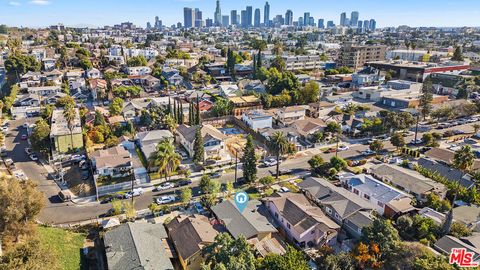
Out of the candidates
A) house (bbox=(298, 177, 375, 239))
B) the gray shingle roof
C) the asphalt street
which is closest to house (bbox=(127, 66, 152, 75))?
the asphalt street

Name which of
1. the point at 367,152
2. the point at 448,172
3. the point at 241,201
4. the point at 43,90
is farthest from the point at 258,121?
the point at 43,90

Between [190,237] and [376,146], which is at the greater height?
[376,146]

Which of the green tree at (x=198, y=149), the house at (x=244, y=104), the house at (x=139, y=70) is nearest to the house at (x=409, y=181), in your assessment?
the green tree at (x=198, y=149)

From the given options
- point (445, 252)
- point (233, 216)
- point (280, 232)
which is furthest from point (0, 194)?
point (445, 252)

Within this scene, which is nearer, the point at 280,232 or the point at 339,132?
the point at 280,232

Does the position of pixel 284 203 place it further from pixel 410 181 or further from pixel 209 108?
pixel 209 108

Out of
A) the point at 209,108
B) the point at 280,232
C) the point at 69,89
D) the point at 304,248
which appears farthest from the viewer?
the point at 69,89
